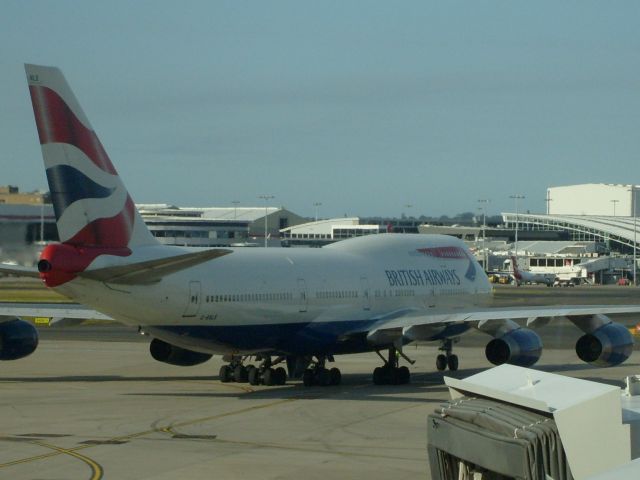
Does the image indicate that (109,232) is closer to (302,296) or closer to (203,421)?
(203,421)

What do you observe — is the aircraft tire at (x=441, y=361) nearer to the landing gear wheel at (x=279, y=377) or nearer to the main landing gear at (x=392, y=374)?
the main landing gear at (x=392, y=374)

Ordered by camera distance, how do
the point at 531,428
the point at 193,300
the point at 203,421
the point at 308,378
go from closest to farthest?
the point at 531,428
the point at 203,421
the point at 193,300
the point at 308,378

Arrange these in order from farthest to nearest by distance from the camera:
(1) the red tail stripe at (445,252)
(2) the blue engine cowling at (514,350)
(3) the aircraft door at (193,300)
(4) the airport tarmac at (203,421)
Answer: (1) the red tail stripe at (445,252), (2) the blue engine cowling at (514,350), (3) the aircraft door at (193,300), (4) the airport tarmac at (203,421)

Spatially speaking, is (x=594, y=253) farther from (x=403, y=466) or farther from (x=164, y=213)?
(x=403, y=466)

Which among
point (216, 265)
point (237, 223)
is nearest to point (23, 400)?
point (216, 265)

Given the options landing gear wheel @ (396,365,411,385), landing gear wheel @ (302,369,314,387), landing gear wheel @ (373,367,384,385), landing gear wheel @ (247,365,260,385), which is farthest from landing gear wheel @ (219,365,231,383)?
landing gear wheel @ (396,365,411,385)

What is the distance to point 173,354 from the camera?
34.7 metres

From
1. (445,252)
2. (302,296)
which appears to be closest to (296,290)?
(302,296)

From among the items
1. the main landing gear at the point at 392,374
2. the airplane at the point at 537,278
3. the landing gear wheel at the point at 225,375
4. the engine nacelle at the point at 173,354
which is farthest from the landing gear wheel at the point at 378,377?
the airplane at the point at 537,278

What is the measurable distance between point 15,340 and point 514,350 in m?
15.2

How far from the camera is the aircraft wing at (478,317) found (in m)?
33.2

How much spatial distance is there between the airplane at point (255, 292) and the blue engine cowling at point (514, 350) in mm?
40

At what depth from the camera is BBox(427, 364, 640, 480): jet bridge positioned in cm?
955

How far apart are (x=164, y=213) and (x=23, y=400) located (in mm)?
147961
